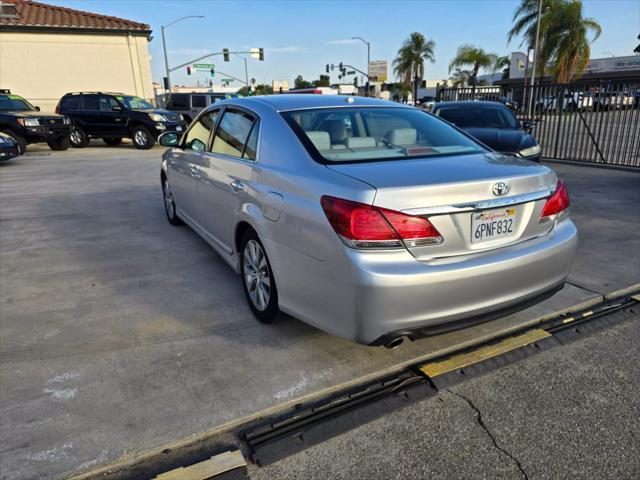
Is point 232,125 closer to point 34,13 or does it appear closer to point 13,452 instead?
point 13,452

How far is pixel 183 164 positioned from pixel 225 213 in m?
1.47

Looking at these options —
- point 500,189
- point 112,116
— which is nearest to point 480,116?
point 500,189

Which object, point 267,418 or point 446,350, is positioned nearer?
point 267,418

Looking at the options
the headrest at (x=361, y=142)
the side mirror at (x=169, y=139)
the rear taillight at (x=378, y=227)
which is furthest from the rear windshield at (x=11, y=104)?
the rear taillight at (x=378, y=227)

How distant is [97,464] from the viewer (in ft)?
7.14

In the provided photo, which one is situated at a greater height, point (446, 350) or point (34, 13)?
point (34, 13)

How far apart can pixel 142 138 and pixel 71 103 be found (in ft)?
9.27

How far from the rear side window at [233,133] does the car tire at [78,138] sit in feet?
48.0

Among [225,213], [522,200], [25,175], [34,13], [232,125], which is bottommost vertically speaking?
[25,175]

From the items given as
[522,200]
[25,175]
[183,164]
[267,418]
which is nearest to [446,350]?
[522,200]

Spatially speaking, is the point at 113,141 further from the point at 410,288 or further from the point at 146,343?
the point at 410,288

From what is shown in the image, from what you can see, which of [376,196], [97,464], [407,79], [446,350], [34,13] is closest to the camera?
[97,464]

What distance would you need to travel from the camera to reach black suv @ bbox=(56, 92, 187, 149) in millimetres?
15789

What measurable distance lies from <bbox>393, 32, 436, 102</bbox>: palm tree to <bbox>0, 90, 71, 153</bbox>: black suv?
1824 inches
